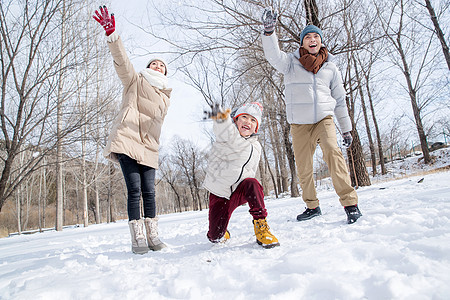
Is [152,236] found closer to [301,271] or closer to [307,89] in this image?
[301,271]

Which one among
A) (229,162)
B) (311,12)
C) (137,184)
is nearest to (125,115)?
(137,184)

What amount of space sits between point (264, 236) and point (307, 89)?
157 centimetres

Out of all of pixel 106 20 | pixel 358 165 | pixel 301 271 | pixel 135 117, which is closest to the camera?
pixel 301 271

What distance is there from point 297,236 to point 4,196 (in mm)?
4081

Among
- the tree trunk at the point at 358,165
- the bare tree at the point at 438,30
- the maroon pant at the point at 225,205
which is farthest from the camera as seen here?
the bare tree at the point at 438,30

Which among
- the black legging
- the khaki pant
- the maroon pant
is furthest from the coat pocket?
the khaki pant

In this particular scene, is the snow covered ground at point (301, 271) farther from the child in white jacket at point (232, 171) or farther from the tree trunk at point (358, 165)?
the tree trunk at point (358, 165)

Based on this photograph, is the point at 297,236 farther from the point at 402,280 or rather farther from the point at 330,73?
the point at 330,73

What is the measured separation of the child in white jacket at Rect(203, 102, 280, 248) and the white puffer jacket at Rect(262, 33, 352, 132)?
2.13 feet

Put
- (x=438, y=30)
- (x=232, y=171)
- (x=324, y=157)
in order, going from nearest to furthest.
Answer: (x=232, y=171), (x=324, y=157), (x=438, y=30)

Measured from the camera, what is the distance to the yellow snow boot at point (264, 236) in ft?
5.79

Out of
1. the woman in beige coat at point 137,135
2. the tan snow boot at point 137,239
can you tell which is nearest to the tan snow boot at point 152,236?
the woman in beige coat at point 137,135

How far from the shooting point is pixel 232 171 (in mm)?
2066

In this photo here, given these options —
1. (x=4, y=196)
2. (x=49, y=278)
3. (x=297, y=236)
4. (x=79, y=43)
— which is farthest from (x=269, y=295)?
(x=79, y=43)
